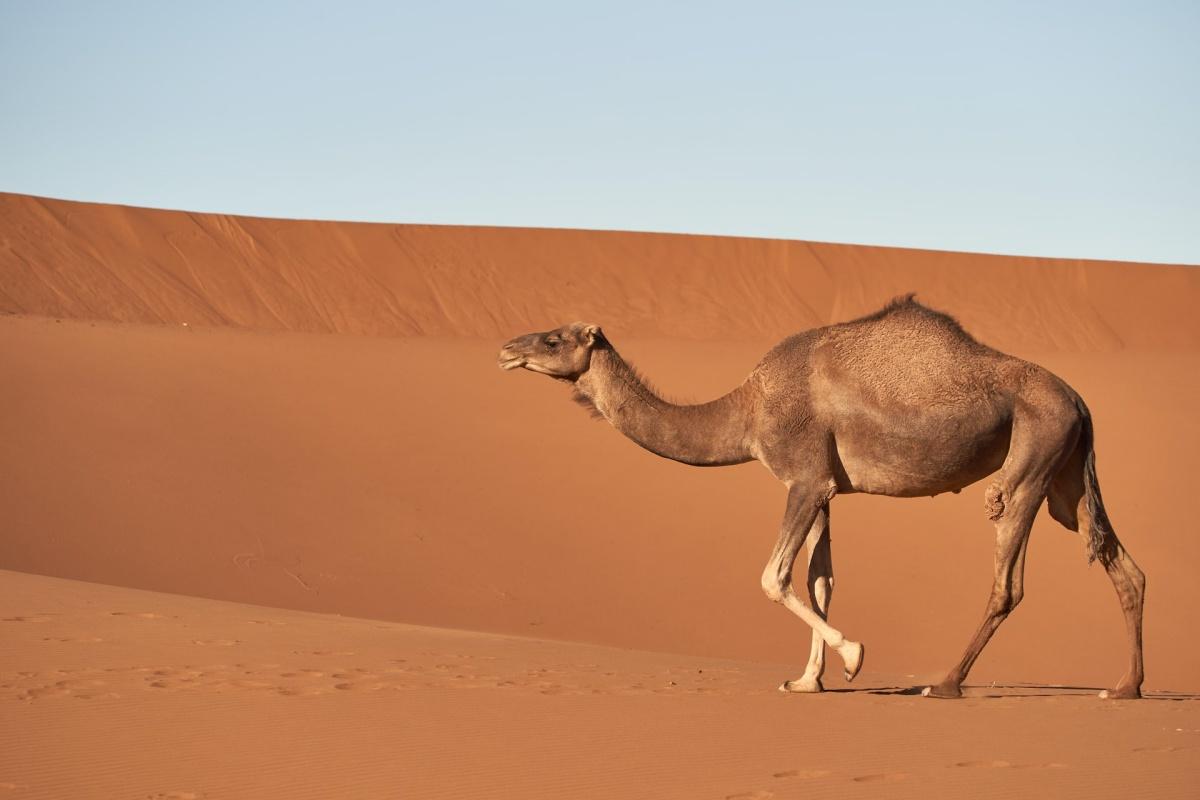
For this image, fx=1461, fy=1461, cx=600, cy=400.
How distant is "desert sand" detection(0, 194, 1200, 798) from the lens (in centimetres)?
682

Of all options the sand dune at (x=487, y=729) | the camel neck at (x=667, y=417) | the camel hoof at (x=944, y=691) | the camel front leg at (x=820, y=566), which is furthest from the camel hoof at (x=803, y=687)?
the camel neck at (x=667, y=417)

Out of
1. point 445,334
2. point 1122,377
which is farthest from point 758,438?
point 445,334

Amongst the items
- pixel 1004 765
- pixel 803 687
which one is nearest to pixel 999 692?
pixel 803 687

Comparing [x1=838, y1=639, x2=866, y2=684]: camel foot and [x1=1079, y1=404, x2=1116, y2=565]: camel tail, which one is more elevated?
[x1=1079, y1=404, x2=1116, y2=565]: camel tail

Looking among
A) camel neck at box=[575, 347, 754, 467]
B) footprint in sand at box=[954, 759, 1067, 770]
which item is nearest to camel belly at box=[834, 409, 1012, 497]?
camel neck at box=[575, 347, 754, 467]

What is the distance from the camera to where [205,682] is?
8375mm

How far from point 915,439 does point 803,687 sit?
182 cm

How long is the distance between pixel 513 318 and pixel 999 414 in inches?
1922

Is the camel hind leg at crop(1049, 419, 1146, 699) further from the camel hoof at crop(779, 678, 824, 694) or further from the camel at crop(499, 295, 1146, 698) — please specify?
the camel hoof at crop(779, 678, 824, 694)

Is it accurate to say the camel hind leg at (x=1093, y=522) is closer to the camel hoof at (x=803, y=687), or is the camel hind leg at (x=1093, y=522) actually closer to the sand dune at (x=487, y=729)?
the sand dune at (x=487, y=729)

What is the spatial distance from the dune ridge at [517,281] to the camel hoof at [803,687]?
3549cm

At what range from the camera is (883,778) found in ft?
21.4

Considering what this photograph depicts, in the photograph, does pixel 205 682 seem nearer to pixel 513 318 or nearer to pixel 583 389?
pixel 583 389

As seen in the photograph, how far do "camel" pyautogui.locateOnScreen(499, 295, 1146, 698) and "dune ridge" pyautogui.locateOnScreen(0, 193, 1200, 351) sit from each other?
3489 centimetres
